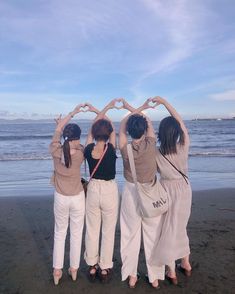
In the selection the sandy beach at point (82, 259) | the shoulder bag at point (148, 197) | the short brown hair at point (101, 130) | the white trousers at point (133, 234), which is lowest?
the sandy beach at point (82, 259)

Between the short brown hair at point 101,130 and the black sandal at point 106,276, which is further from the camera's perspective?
the black sandal at point 106,276

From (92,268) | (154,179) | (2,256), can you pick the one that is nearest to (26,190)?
(2,256)

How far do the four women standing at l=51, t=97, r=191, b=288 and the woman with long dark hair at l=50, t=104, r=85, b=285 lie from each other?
0.04 feet

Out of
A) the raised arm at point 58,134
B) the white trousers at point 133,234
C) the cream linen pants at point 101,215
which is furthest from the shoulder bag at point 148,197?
the raised arm at point 58,134

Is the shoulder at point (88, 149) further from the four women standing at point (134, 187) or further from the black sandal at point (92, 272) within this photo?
the black sandal at point (92, 272)

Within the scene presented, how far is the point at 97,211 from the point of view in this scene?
4023mm

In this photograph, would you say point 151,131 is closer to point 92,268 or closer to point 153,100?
point 153,100

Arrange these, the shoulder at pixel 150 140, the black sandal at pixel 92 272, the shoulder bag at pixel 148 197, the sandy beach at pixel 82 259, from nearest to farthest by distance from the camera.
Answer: the shoulder bag at pixel 148 197 < the shoulder at pixel 150 140 < the sandy beach at pixel 82 259 < the black sandal at pixel 92 272

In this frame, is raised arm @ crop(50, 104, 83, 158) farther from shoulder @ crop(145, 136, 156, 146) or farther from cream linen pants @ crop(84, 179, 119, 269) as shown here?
shoulder @ crop(145, 136, 156, 146)

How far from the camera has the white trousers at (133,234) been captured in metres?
3.92

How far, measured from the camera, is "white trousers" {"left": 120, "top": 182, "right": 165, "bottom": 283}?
154 inches

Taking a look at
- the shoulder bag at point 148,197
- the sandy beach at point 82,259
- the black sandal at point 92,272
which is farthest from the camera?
the black sandal at point 92,272

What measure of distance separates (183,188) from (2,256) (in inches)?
113

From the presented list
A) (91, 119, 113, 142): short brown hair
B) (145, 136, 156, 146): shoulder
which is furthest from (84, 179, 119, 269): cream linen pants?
(145, 136, 156, 146): shoulder
